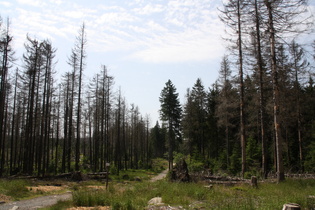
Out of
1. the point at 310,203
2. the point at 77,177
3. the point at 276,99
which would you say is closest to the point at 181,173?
the point at 276,99

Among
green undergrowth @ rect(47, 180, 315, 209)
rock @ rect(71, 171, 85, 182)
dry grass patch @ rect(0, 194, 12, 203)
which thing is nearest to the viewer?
green undergrowth @ rect(47, 180, 315, 209)

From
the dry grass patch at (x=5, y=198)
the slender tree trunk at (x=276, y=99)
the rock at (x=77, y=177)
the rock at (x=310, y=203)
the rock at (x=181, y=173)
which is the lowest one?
the rock at (x=77, y=177)

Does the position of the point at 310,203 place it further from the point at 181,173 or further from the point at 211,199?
the point at 181,173

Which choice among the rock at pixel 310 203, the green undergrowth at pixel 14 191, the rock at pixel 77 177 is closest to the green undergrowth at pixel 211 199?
the rock at pixel 310 203

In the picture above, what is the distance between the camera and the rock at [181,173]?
50.3ft

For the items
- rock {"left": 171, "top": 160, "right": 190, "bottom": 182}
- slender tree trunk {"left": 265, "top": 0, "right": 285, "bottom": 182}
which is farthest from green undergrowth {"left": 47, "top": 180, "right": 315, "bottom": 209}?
rock {"left": 171, "top": 160, "right": 190, "bottom": 182}

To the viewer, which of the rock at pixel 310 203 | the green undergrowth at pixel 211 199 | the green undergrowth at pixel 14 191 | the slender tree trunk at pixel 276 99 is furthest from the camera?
the green undergrowth at pixel 14 191

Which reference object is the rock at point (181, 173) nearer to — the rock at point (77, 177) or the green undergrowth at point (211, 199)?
the green undergrowth at point (211, 199)

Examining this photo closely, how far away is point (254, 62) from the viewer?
53.3 feet

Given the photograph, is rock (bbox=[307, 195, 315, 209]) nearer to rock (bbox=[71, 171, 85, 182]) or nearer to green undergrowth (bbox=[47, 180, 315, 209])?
green undergrowth (bbox=[47, 180, 315, 209])

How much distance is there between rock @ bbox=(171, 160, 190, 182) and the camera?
15344 millimetres

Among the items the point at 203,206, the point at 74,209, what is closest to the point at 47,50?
the point at 74,209

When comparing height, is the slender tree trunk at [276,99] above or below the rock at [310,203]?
above

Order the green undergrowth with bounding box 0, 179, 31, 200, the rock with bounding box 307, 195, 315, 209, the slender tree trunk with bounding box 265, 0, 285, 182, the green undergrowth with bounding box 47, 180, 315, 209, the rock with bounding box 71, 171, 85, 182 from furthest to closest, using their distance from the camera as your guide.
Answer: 1. the rock with bounding box 71, 171, 85, 182
2. the green undergrowth with bounding box 0, 179, 31, 200
3. the slender tree trunk with bounding box 265, 0, 285, 182
4. the green undergrowth with bounding box 47, 180, 315, 209
5. the rock with bounding box 307, 195, 315, 209
